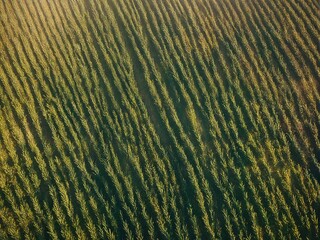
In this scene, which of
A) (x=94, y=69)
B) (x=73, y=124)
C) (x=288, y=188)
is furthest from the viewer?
(x=94, y=69)

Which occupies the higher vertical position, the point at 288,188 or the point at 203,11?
the point at 203,11

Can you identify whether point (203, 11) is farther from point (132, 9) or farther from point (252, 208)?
point (252, 208)

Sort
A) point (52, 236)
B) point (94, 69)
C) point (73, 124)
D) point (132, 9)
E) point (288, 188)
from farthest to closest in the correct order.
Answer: point (132, 9) < point (94, 69) < point (73, 124) < point (288, 188) < point (52, 236)

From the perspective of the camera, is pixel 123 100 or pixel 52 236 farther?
pixel 123 100

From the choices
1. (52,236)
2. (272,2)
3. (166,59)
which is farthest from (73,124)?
(272,2)

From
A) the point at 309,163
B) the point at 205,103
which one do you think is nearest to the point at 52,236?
the point at 205,103

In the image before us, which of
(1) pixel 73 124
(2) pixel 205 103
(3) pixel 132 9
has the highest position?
(3) pixel 132 9

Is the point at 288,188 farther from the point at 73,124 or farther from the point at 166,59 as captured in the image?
the point at 73,124
